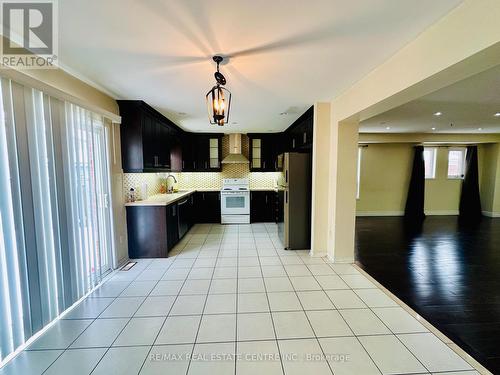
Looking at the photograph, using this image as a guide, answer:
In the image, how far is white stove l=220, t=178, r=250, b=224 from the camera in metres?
5.92

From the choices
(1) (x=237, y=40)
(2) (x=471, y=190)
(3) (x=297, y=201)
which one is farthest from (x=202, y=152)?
(2) (x=471, y=190)

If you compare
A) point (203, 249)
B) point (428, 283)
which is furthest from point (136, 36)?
point (428, 283)

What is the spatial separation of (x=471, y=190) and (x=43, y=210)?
9963 millimetres

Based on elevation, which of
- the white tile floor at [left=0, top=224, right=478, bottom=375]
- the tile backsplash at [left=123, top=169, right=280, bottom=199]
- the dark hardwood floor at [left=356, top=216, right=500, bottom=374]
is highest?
the tile backsplash at [left=123, top=169, right=280, bottom=199]

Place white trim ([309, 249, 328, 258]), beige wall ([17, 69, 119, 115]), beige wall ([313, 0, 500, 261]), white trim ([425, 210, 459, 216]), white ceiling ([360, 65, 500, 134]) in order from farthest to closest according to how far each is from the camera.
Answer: white trim ([425, 210, 459, 216])
white trim ([309, 249, 328, 258])
white ceiling ([360, 65, 500, 134])
beige wall ([17, 69, 119, 115])
beige wall ([313, 0, 500, 261])

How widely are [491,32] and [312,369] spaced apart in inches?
93.9

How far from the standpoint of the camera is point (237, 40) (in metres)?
1.77

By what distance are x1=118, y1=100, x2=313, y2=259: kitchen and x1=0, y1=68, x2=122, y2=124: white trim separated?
0.72 metres

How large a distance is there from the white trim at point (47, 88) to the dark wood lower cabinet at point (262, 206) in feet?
12.8

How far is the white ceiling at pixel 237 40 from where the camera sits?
142 cm

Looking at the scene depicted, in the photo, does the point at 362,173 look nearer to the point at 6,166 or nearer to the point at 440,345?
the point at 440,345

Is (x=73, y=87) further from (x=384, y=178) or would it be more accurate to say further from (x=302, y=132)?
(x=384, y=178)

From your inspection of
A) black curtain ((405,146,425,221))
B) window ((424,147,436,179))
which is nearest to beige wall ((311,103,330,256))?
black curtain ((405,146,425,221))

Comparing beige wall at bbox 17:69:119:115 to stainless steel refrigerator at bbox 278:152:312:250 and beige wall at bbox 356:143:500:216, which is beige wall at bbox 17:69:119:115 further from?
beige wall at bbox 356:143:500:216
